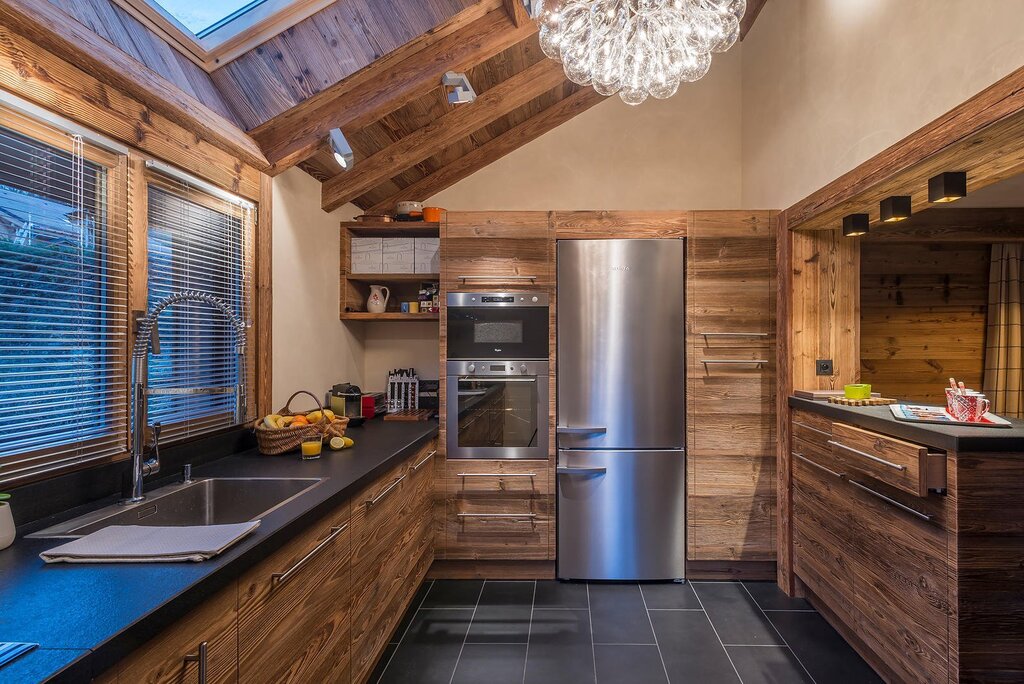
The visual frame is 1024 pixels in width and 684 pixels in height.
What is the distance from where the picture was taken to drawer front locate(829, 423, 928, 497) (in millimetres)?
1619

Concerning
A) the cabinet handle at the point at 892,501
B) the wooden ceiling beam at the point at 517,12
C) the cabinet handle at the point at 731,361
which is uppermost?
the wooden ceiling beam at the point at 517,12

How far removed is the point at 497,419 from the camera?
282cm

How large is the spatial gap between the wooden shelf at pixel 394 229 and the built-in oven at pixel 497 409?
0.90 meters

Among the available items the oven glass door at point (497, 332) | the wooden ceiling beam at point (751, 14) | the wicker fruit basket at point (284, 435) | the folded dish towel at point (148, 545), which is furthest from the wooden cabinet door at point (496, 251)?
the folded dish towel at point (148, 545)

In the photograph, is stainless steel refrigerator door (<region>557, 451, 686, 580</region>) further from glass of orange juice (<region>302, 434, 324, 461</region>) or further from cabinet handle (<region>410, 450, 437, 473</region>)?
glass of orange juice (<region>302, 434, 324, 461</region>)

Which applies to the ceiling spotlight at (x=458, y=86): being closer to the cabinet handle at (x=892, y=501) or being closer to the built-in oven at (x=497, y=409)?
the built-in oven at (x=497, y=409)

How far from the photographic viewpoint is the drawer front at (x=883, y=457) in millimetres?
1619

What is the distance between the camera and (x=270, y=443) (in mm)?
2043

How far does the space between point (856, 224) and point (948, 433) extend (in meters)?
1.23

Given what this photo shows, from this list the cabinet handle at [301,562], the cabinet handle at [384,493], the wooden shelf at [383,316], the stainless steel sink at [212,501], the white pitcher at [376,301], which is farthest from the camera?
the white pitcher at [376,301]

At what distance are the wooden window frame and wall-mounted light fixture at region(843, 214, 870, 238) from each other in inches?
97.3

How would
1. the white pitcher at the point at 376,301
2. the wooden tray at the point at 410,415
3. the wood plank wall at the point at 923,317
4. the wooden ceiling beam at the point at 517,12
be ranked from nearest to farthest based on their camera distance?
the wooden ceiling beam at the point at 517,12, the wooden tray at the point at 410,415, the white pitcher at the point at 376,301, the wood plank wall at the point at 923,317

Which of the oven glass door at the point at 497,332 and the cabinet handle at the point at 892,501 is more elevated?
the oven glass door at the point at 497,332

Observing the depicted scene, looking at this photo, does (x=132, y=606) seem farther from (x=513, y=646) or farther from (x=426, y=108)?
(x=426, y=108)
